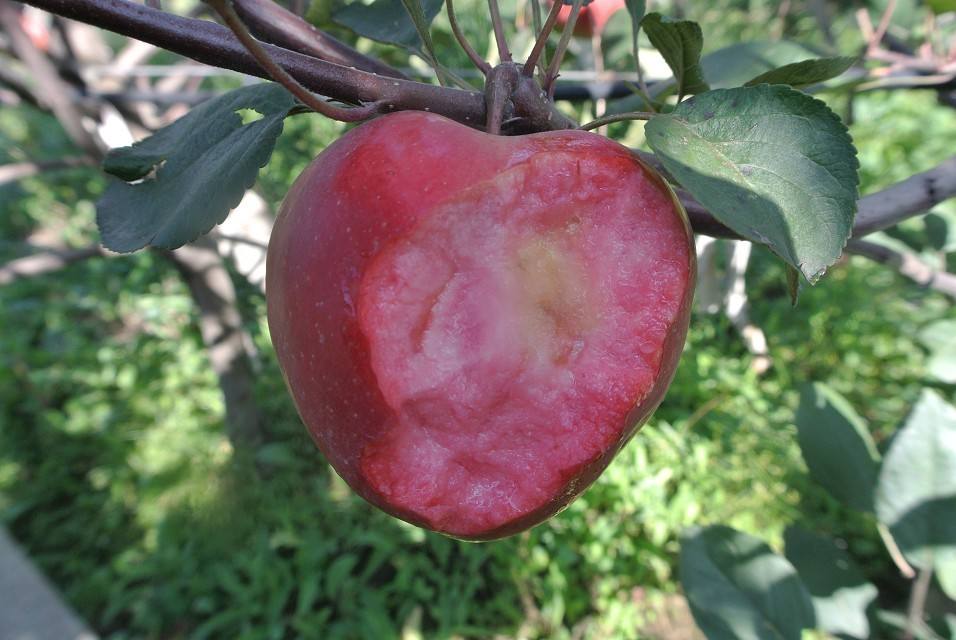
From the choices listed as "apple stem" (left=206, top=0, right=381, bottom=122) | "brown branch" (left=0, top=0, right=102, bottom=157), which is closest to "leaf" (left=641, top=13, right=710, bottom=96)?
"apple stem" (left=206, top=0, right=381, bottom=122)

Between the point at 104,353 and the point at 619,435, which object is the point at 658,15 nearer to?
the point at 619,435

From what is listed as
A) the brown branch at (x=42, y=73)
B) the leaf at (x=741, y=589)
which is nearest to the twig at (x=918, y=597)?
the leaf at (x=741, y=589)

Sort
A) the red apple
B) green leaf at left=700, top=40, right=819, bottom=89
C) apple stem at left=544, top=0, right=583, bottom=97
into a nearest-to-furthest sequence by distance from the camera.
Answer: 1. apple stem at left=544, top=0, right=583, bottom=97
2. green leaf at left=700, top=40, right=819, bottom=89
3. the red apple

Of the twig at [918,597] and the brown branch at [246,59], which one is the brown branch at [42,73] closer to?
the brown branch at [246,59]

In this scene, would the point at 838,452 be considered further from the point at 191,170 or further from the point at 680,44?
the point at 191,170

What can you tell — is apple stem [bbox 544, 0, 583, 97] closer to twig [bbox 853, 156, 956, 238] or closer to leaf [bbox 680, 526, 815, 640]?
twig [bbox 853, 156, 956, 238]
